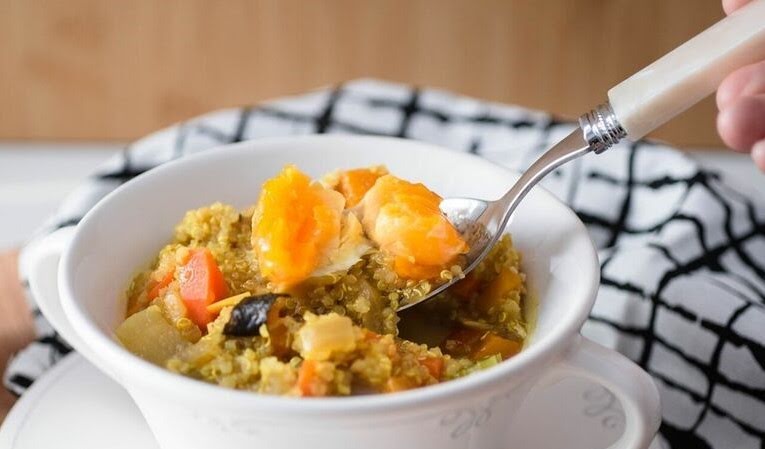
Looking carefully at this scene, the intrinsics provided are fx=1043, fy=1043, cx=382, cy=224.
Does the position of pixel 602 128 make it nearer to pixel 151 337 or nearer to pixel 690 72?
pixel 690 72

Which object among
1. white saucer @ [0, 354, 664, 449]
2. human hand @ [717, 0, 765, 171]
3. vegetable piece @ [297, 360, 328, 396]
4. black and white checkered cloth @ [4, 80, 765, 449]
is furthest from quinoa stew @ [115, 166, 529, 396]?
black and white checkered cloth @ [4, 80, 765, 449]

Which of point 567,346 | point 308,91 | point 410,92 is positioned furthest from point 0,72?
point 567,346

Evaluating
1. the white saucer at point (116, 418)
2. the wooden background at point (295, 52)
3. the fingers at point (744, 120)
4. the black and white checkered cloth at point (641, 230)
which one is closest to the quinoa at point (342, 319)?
the white saucer at point (116, 418)

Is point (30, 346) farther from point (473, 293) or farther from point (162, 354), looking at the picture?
point (473, 293)

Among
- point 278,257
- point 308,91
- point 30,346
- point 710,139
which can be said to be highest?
point 278,257

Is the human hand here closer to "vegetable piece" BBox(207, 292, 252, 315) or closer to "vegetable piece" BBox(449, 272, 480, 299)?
"vegetable piece" BBox(449, 272, 480, 299)

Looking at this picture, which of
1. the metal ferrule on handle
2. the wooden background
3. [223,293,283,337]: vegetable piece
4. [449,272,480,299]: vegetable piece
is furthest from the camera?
the wooden background

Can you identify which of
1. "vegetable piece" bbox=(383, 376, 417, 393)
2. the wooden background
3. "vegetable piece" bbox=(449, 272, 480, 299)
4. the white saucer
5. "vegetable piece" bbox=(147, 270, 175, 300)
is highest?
"vegetable piece" bbox=(383, 376, 417, 393)

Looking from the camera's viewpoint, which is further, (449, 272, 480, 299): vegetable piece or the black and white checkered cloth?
the black and white checkered cloth
